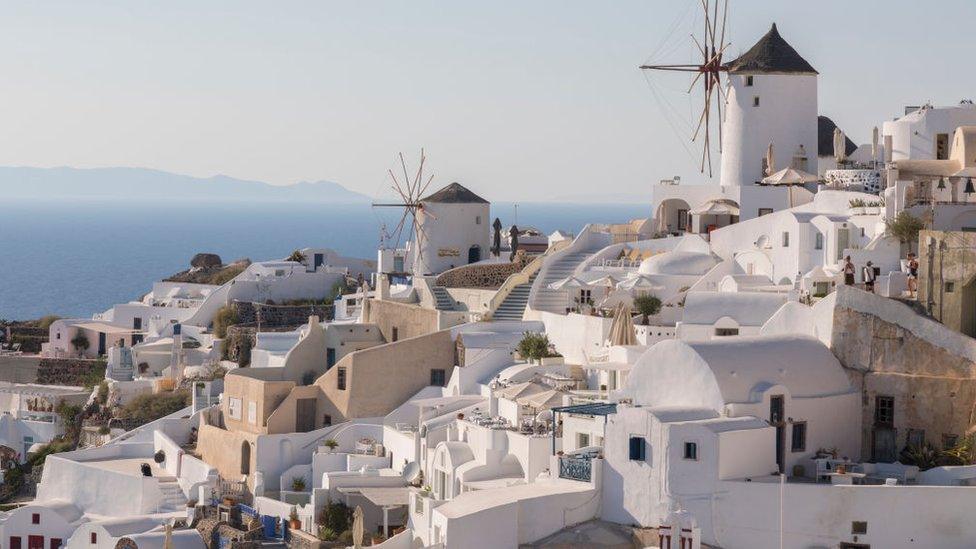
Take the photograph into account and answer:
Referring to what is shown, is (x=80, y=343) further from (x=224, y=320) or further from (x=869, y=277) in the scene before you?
(x=869, y=277)

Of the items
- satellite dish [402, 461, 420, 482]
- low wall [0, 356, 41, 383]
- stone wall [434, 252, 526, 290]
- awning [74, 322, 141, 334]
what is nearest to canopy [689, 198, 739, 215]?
stone wall [434, 252, 526, 290]

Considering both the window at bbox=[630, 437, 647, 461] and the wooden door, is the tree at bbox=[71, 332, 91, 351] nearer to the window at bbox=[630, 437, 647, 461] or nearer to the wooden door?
the wooden door

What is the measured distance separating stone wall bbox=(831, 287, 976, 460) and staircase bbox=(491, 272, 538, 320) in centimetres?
1372

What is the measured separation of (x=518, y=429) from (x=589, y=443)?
2.77 meters

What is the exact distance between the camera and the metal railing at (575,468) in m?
33.1

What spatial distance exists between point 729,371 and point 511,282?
53.6 feet

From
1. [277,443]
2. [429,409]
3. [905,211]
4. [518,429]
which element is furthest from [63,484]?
[905,211]

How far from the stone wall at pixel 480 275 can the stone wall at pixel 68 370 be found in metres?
12.2

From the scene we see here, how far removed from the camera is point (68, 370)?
58.0m

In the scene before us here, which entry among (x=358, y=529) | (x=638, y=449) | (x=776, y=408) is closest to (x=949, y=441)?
(x=776, y=408)

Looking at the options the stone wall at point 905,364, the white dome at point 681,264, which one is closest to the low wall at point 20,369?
the white dome at point 681,264

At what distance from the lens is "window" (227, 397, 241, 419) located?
44219 millimetres

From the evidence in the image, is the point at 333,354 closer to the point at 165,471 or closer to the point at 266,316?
the point at 165,471

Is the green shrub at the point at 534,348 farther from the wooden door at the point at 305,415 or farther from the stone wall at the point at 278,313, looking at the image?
the stone wall at the point at 278,313
